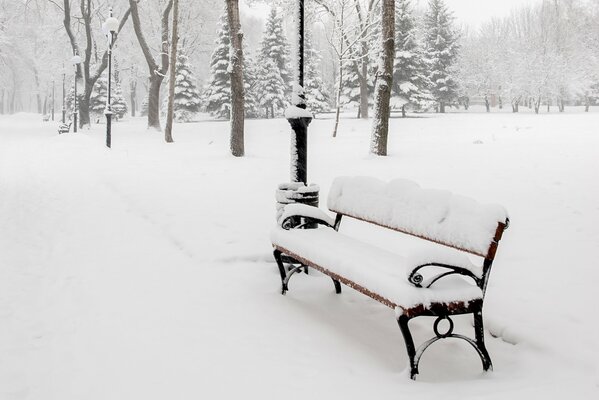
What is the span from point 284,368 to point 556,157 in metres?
11.3

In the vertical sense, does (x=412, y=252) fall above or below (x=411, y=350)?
above

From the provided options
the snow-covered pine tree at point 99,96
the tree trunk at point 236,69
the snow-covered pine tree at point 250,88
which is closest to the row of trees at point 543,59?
the snow-covered pine tree at point 250,88

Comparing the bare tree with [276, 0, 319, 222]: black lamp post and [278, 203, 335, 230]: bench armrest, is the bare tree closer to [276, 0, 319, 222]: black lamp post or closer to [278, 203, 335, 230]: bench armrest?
[276, 0, 319, 222]: black lamp post

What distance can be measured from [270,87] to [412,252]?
133 ft

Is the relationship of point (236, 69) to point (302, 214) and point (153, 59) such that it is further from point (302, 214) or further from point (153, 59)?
point (153, 59)

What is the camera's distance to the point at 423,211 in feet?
13.2

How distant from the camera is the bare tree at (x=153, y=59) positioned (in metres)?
26.4

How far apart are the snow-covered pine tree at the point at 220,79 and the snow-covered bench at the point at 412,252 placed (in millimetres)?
35087

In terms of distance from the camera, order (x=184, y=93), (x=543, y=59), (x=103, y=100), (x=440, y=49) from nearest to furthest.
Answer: (x=184, y=93), (x=440, y=49), (x=103, y=100), (x=543, y=59)

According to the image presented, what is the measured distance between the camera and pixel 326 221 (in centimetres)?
515

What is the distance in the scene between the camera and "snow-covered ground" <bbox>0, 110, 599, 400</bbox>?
3.25 metres

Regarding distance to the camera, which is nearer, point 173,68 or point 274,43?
point 173,68

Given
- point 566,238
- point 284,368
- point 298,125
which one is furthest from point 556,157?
point 284,368

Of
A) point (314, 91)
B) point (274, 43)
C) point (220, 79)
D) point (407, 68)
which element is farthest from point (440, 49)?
point (220, 79)
